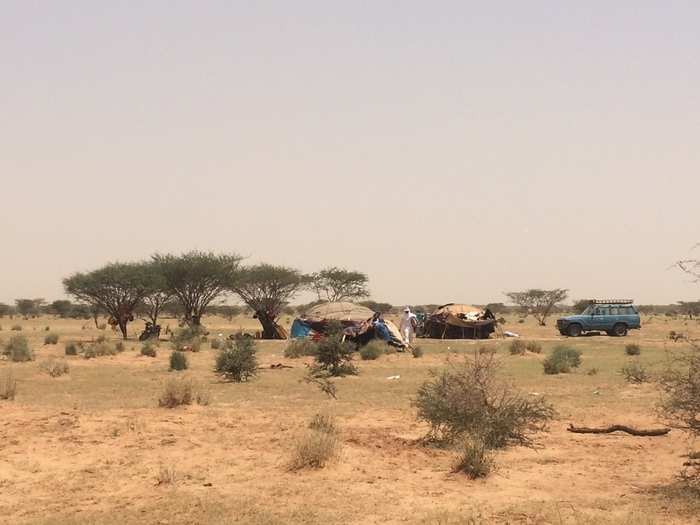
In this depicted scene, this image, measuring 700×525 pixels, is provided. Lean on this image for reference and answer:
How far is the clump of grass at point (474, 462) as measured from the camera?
906 cm

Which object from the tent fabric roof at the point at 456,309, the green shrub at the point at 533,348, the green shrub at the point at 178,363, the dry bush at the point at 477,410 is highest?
the tent fabric roof at the point at 456,309

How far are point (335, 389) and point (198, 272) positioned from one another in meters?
32.8

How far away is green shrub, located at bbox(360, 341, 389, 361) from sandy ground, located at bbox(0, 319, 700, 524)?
1157cm

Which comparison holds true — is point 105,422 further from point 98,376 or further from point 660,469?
point 98,376

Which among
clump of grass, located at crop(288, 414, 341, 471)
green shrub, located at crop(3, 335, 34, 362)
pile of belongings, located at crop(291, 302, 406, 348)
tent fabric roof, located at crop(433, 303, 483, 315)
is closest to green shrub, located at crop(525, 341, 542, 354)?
→ pile of belongings, located at crop(291, 302, 406, 348)

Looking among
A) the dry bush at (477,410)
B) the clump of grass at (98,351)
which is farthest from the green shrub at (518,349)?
the dry bush at (477,410)

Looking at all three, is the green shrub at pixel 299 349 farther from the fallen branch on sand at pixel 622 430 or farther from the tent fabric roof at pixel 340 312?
the fallen branch on sand at pixel 622 430

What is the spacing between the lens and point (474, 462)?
30.0ft

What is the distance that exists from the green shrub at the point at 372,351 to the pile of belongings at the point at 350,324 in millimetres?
1488

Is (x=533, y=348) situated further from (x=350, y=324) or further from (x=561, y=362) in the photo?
(x=561, y=362)

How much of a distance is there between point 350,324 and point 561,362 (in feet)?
41.4

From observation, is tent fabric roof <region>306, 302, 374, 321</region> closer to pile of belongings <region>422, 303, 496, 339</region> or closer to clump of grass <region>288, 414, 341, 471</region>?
pile of belongings <region>422, 303, 496, 339</region>

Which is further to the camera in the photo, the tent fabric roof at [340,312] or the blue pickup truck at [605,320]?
the blue pickup truck at [605,320]

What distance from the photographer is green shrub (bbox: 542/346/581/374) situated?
23.1m
